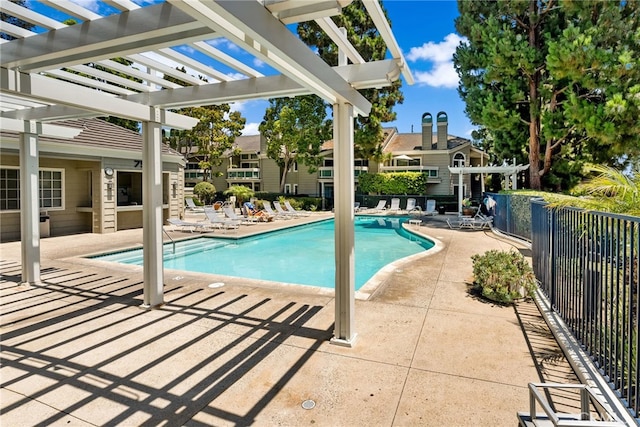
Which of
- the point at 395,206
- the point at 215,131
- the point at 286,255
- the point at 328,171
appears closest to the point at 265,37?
the point at 286,255

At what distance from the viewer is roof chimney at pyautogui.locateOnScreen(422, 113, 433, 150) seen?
1314 inches

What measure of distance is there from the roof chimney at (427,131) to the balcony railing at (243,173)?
56.5ft

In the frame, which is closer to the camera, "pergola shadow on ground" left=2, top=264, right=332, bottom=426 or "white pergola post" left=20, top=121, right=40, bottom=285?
"pergola shadow on ground" left=2, top=264, right=332, bottom=426

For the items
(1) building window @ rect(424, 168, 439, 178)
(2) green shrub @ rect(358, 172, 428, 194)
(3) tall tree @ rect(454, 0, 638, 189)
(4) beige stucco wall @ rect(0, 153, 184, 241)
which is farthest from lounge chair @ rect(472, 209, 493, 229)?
(1) building window @ rect(424, 168, 439, 178)

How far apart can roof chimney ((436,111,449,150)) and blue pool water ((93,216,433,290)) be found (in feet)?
61.7

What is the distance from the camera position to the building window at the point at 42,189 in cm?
1195

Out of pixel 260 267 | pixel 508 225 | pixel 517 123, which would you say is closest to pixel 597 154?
pixel 517 123

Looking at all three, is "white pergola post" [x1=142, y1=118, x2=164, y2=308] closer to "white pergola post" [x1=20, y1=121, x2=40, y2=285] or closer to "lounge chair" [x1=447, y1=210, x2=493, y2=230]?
"white pergola post" [x1=20, y1=121, x2=40, y2=285]

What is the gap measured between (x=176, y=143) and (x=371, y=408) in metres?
34.2

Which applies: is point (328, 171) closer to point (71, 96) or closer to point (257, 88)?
point (257, 88)

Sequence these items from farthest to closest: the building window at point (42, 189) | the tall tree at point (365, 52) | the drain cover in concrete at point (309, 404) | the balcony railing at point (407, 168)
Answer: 1. the balcony railing at point (407, 168)
2. the tall tree at point (365, 52)
3. the building window at point (42, 189)
4. the drain cover in concrete at point (309, 404)

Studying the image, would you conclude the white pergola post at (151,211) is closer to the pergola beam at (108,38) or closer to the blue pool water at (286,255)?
the pergola beam at (108,38)

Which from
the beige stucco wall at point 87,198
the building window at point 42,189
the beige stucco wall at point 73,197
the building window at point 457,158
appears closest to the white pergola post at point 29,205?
the building window at point 42,189

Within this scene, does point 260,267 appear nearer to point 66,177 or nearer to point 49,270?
point 49,270
